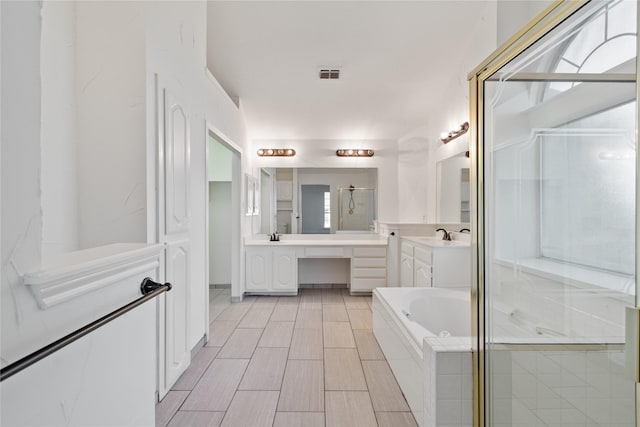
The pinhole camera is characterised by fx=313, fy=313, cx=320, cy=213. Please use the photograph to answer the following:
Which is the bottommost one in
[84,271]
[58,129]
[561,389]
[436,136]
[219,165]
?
[561,389]

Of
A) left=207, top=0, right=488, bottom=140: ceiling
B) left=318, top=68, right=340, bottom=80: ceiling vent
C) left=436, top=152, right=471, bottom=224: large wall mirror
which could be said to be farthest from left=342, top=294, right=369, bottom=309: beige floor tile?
left=318, top=68, right=340, bottom=80: ceiling vent

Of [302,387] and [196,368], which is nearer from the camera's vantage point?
[302,387]

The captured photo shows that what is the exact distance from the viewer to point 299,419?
1.73m

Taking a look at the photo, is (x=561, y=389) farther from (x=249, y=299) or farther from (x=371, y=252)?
(x=249, y=299)

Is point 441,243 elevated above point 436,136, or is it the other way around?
point 436,136

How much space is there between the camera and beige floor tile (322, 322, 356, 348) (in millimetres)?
2709

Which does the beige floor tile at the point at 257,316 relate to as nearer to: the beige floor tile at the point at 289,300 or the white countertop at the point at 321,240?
the beige floor tile at the point at 289,300

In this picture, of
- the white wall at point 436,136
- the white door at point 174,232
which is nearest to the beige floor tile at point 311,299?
the white wall at point 436,136

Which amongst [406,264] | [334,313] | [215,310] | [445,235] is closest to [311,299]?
[334,313]

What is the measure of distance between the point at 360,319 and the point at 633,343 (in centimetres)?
272

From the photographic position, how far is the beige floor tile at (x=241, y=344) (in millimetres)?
2504

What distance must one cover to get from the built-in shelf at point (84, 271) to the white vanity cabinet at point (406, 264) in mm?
3150

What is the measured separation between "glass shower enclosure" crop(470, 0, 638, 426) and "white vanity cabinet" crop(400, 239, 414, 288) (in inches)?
90.4

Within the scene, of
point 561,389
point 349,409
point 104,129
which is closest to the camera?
point 561,389
